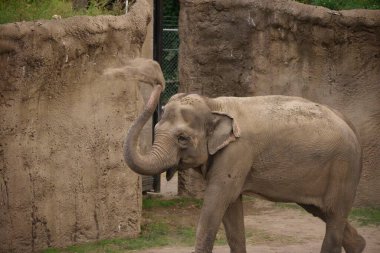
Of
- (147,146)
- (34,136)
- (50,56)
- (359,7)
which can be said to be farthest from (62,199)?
(359,7)

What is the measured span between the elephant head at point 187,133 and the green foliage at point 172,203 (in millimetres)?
4121

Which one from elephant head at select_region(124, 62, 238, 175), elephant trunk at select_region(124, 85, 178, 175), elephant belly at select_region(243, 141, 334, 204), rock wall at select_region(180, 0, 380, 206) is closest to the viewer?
elephant trunk at select_region(124, 85, 178, 175)

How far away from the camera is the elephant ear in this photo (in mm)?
8766

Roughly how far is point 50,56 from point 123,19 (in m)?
1.14

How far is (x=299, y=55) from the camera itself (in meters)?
13.0

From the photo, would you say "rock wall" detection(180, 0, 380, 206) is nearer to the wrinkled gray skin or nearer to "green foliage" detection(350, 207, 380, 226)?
"green foliage" detection(350, 207, 380, 226)

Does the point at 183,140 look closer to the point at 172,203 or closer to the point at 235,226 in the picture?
the point at 235,226

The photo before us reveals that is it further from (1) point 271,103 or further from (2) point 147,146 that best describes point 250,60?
(1) point 271,103

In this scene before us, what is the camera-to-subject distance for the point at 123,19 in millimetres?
10711

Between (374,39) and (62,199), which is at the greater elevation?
(374,39)

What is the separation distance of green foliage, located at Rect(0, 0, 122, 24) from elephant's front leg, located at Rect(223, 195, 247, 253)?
2.71 meters

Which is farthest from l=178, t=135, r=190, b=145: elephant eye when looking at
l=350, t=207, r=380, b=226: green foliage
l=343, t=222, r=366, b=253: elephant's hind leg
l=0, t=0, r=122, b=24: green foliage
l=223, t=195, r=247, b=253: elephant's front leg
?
l=350, t=207, r=380, b=226: green foliage

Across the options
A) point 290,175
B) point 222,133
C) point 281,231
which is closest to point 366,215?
point 281,231

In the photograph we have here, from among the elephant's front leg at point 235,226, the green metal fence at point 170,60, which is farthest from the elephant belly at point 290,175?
the green metal fence at point 170,60
